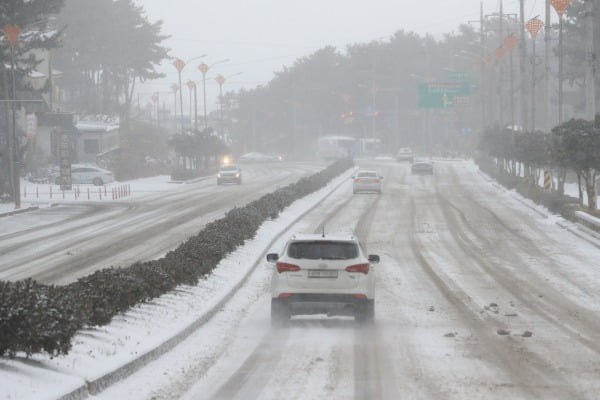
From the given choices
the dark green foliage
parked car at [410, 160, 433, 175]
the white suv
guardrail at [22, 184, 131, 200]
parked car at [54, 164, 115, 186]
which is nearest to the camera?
the dark green foliage

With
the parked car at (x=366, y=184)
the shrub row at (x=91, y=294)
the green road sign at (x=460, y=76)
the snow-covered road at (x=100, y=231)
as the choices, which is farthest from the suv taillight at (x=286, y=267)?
the green road sign at (x=460, y=76)

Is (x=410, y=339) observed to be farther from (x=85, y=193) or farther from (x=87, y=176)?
(x=87, y=176)

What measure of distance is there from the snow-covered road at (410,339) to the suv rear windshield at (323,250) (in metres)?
1.24

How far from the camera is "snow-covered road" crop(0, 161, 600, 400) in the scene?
468 inches

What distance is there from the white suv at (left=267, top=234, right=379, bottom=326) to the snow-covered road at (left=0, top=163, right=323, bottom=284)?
9.89 m

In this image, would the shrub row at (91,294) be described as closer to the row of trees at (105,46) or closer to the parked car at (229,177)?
the parked car at (229,177)

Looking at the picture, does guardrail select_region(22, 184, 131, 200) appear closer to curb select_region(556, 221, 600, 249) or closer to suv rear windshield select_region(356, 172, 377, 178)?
suv rear windshield select_region(356, 172, 377, 178)

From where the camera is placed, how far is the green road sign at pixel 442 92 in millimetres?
103688

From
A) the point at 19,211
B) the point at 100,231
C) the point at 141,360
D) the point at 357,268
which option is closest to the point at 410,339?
the point at 357,268

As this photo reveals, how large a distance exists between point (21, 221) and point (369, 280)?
32492mm

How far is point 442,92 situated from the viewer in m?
105

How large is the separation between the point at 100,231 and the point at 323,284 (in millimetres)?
24714

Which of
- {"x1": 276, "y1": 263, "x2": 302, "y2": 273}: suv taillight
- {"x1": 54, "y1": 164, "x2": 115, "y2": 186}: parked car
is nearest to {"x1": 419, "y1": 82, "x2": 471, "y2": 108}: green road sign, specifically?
{"x1": 54, "y1": 164, "x2": 115, "y2": 186}: parked car

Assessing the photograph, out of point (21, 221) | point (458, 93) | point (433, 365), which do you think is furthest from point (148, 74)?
point (433, 365)
